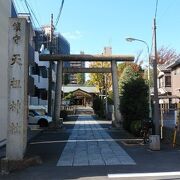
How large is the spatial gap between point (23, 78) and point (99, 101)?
59.7 meters

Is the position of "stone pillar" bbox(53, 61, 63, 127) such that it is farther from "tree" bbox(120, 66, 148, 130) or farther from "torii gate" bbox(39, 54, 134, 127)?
"tree" bbox(120, 66, 148, 130)

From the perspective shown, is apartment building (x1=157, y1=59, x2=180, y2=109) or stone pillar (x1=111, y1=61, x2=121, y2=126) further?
apartment building (x1=157, y1=59, x2=180, y2=109)

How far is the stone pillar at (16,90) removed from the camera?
14961 mm

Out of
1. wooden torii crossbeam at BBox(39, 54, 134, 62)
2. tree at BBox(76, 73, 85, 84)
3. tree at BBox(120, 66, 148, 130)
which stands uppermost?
tree at BBox(76, 73, 85, 84)

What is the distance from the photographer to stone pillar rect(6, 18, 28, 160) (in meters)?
15.0

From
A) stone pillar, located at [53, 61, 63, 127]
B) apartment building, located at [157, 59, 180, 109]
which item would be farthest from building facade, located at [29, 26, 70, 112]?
stone pillar, located at [53, 61, 63, 127]

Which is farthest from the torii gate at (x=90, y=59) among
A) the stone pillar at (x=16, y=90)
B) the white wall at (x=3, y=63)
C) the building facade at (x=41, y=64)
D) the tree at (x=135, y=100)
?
the stone pillar at (x=16, y=90)

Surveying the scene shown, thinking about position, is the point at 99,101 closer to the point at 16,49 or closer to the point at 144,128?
Answer: the point at 144,128

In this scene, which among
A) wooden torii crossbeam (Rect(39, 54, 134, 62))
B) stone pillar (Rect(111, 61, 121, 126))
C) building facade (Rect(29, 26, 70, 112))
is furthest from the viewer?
building facade (Rect(29, 26, 70, 112))

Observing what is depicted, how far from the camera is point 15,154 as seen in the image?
14836 millimetres

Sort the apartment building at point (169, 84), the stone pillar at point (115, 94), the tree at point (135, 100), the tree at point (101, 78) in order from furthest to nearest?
the tree at point (101, 78) → the apartment building at point (169, 84) → the stone pillar at point (115, 94) → the tree at point (135, 100)

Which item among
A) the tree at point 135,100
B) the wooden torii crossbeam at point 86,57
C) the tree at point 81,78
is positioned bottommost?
the tree at point 135,100

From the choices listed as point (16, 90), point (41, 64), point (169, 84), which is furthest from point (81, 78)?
point (16, 90)

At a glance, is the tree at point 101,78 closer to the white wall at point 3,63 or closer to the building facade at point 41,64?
the building facade at point 41,64
